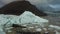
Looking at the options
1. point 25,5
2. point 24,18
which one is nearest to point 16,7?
point 25,5

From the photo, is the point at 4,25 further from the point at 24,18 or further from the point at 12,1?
the point at 12,1

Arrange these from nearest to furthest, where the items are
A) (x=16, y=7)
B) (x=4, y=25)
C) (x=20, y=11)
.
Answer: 1. (x=4, y=25)
2. (x=20, y=11)
3. (x=16, y=7)

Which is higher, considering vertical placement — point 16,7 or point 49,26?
point 16,7

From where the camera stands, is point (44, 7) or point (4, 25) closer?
point (4, 25)

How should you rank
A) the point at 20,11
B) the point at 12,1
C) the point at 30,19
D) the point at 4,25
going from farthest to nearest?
the point at 12,1 < the point at 20,11 < the point at 30,19 < the point at 4,25

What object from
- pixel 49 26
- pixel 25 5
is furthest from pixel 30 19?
pixel 25 5

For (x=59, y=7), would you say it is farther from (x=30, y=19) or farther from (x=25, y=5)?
(x=30, y=19)

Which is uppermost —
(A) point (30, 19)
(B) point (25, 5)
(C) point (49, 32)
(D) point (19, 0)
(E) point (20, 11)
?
(D) point (19, 0)

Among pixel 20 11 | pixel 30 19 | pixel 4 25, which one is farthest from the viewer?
pixel 20 11

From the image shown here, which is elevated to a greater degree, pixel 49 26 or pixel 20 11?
pixel 20 11
